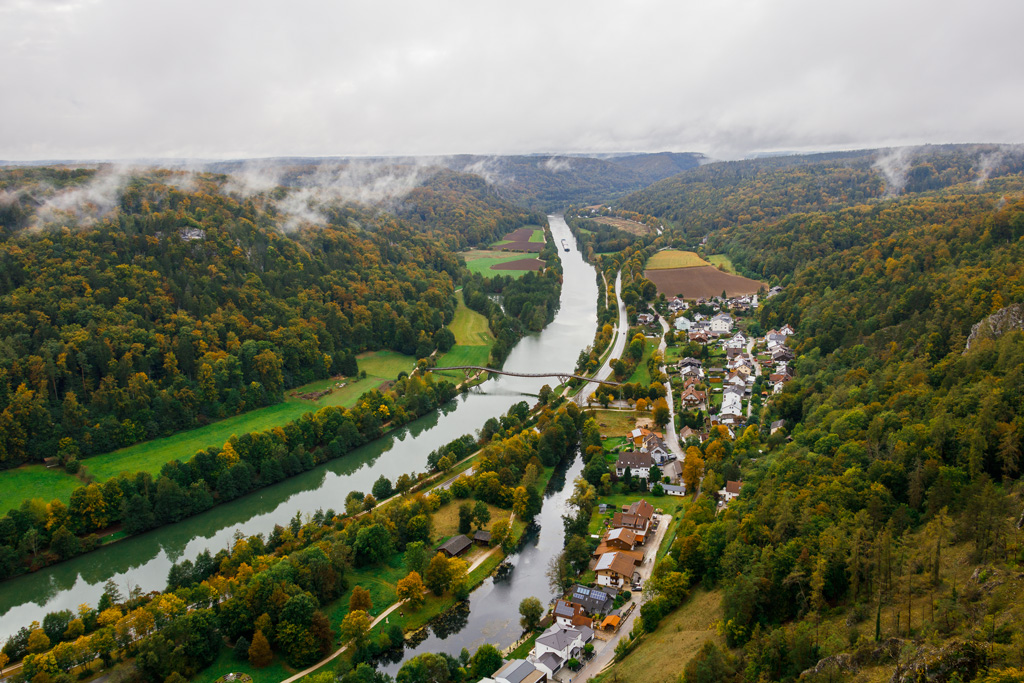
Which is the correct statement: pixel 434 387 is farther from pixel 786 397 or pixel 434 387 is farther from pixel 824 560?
pixel 824 560

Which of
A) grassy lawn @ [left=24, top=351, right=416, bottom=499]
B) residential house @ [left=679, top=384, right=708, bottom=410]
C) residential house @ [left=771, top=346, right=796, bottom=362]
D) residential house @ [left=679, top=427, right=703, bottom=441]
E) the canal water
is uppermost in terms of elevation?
residential house @ [left=771, top=346, right=796, bottom=362]

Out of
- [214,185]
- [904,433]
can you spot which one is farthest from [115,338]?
[904,433]

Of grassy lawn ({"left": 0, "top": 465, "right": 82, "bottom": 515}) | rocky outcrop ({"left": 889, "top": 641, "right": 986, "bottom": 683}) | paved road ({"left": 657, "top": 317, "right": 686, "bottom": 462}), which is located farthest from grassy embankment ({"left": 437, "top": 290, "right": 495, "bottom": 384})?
rocky outcrop ({"left": 889, "top": 641, "right": 986, "bottom": 683})

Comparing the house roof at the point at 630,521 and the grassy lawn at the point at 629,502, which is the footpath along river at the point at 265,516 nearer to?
the grassy lawn at the point at 629,502

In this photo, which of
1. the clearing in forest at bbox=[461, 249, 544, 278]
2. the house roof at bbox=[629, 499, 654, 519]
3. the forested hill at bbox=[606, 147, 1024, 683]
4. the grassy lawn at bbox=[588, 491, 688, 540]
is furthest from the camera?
the clearing in forest at bbox=[461, 249, 544, 278]

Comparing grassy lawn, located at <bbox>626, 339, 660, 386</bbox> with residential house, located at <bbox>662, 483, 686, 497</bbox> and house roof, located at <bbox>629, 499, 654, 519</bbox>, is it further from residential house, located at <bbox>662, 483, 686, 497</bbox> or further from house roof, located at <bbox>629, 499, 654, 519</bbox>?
house roof, located at <bbox>629, 499, 654, 519</bbox>

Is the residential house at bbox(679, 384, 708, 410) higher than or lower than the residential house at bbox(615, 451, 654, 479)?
higher

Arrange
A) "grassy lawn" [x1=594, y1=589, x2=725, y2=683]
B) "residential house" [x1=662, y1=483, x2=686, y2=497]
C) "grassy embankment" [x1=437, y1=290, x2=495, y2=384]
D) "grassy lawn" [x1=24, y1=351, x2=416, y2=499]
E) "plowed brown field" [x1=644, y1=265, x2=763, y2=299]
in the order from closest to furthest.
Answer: "grassy lawn" [x1=594, y1=589, x2=725, y2=683]
"residential house" [x1=662, y1=483, x2=686, y2=497]
"grassy lawn" [x1=24, y1=351, x2=416, y2=499]
"grassy embankment" [x1=437, y1=290, x2=495, y2=384]
"plowed brown field" [x1=644, y1=265, x2=763, y2=299]
